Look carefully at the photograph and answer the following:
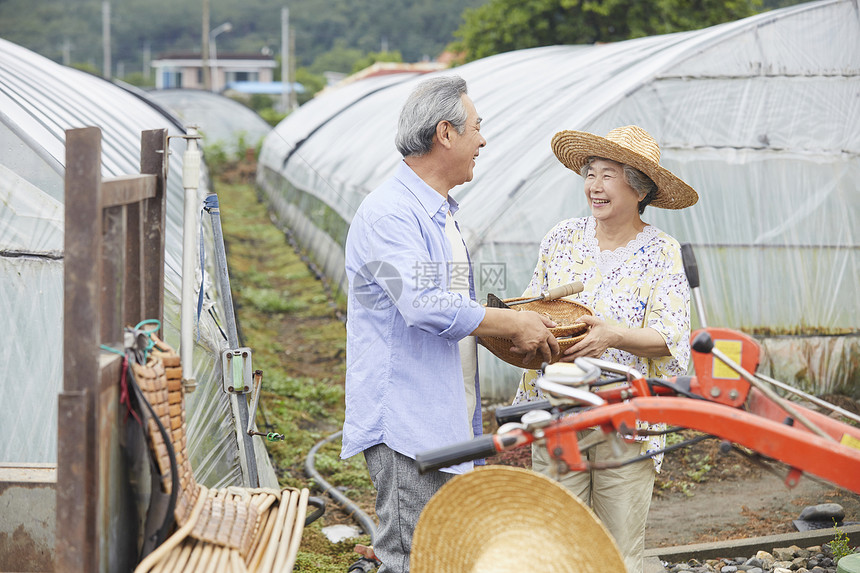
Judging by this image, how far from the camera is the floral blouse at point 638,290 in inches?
114

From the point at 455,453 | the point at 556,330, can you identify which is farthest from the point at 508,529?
the point at 556,330

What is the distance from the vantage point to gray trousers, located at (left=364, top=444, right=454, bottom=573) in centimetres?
256

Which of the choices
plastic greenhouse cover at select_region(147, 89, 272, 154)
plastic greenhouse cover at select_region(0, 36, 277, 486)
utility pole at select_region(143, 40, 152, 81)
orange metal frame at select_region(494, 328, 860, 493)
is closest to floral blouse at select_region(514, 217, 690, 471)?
orange metal frame at select_region(494, 328, 860, 493)

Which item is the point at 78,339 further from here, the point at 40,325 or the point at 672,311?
the point at 672,311

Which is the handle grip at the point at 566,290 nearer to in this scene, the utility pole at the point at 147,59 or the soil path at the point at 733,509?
Result: the soil path at the point at 733,509

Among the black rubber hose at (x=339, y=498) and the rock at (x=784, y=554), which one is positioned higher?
the black rubber hose at (x=339, y=498)

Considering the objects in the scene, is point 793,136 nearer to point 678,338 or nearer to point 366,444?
point 678,338

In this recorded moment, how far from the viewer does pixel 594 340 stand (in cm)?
279

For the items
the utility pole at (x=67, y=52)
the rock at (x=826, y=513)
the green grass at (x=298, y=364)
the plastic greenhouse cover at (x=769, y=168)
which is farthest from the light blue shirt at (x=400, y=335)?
the utility pole at (x=67, y=52)

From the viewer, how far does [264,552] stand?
217cm


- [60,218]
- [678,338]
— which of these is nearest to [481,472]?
[678,338]

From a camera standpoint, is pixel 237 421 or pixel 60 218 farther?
pixel 237 421

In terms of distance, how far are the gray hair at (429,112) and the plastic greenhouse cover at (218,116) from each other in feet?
71.2

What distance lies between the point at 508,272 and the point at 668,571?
2.63 meters
